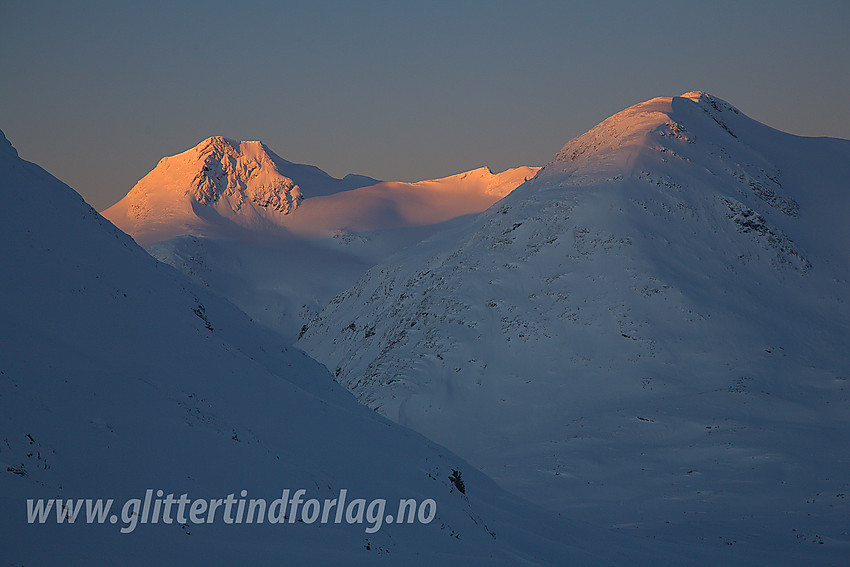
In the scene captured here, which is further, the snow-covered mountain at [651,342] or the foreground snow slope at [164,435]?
the snow-covered mountain at [651,342]

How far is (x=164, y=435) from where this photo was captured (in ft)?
43.8

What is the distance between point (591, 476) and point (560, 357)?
559 inches

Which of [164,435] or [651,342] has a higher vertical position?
[651,342]

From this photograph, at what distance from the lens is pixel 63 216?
1961 centimetres

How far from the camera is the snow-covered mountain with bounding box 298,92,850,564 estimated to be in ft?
100

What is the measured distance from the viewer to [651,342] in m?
46.0

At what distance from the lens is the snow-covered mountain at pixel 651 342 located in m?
30.6

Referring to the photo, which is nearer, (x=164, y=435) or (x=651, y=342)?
(x=164, y=435)

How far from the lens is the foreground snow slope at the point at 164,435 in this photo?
1076 cm

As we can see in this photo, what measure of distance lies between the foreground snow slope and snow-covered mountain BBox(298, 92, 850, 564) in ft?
31.9

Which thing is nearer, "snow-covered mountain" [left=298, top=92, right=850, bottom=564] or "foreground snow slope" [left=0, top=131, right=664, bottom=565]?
"foreground snow slope" [left=0, top=131, right=664, bottom=565]

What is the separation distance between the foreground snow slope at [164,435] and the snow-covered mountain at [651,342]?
9.73 m

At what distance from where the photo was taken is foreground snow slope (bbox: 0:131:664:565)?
10.8m

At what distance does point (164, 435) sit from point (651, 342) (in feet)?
127
